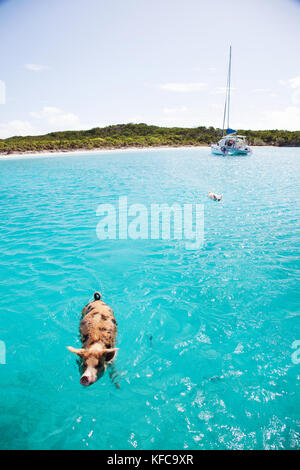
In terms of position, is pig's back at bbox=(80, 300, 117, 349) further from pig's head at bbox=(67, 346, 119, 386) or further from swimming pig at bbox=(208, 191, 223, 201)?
swimming pig at bbox=(208, 191, 223, 201)

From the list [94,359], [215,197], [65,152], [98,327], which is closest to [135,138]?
[65,152]

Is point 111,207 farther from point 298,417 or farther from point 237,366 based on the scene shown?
point 298,417

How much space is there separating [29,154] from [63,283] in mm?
69884

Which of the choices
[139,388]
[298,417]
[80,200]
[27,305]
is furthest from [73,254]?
[80,200]

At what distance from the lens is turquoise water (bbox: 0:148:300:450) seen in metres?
3.45

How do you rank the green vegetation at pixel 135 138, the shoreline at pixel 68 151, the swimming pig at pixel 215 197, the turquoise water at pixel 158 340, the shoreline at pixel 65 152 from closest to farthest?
the turquoise water at pixel 158 340 < the swimming pig at pixel 215 197 < the shoreline at pixel 65 152 < the shoreline at pixel 68 151 < the green vegetation at pixel 135 138

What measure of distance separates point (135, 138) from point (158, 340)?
97.1m

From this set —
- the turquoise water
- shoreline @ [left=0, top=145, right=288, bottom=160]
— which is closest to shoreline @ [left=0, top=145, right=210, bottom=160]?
shoreline @ [left=0, top=145, right=288, bottom=160]

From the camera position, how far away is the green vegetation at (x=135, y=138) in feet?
247

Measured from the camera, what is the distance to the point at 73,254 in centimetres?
877

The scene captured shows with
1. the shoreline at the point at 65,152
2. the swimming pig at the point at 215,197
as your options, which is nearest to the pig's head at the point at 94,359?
the swimming pig at the point at 215,197

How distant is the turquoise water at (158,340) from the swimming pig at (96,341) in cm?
52

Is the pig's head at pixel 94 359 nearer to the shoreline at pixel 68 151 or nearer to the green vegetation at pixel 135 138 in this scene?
the shoreline at pixel 68 151

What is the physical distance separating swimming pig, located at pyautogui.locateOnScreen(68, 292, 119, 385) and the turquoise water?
52 cm
